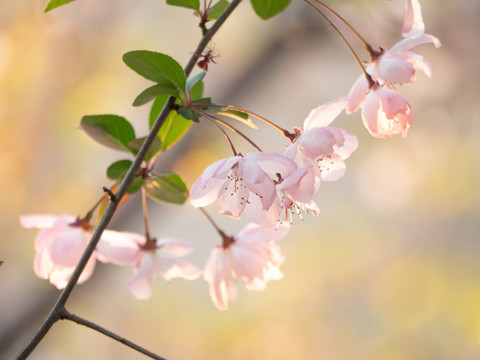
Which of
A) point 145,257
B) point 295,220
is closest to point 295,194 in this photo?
point 145,257

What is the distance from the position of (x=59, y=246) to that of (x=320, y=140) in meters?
0.27

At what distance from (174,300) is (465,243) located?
1.43 meters

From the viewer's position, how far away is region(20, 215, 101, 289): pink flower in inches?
20.6

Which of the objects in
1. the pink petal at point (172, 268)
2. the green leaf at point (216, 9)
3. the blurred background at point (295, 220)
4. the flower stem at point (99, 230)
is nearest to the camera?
the flower stem at point (99, 230)

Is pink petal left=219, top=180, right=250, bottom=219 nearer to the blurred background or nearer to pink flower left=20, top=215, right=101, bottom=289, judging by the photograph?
pink flower left=20, top=215, right=101, bottom=289

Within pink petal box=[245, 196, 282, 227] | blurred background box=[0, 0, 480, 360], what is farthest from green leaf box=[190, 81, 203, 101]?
Result: blurred background box=[0, 0, 480, 360]

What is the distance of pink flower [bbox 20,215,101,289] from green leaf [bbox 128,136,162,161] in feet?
0.38

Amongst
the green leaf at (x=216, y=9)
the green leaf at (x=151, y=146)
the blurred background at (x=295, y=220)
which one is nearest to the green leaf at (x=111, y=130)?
the green leaf at (x=151, y=146)

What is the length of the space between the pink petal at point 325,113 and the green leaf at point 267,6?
79 millimetres

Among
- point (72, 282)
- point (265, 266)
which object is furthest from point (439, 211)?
point (72, 282)

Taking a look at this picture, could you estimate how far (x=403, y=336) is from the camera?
2.65m

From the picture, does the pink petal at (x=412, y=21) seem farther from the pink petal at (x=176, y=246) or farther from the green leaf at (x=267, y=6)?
the pink petal at (x=176, y=246)

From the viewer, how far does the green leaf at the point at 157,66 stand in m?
0.41

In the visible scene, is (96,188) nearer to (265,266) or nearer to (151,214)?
(151,214)
